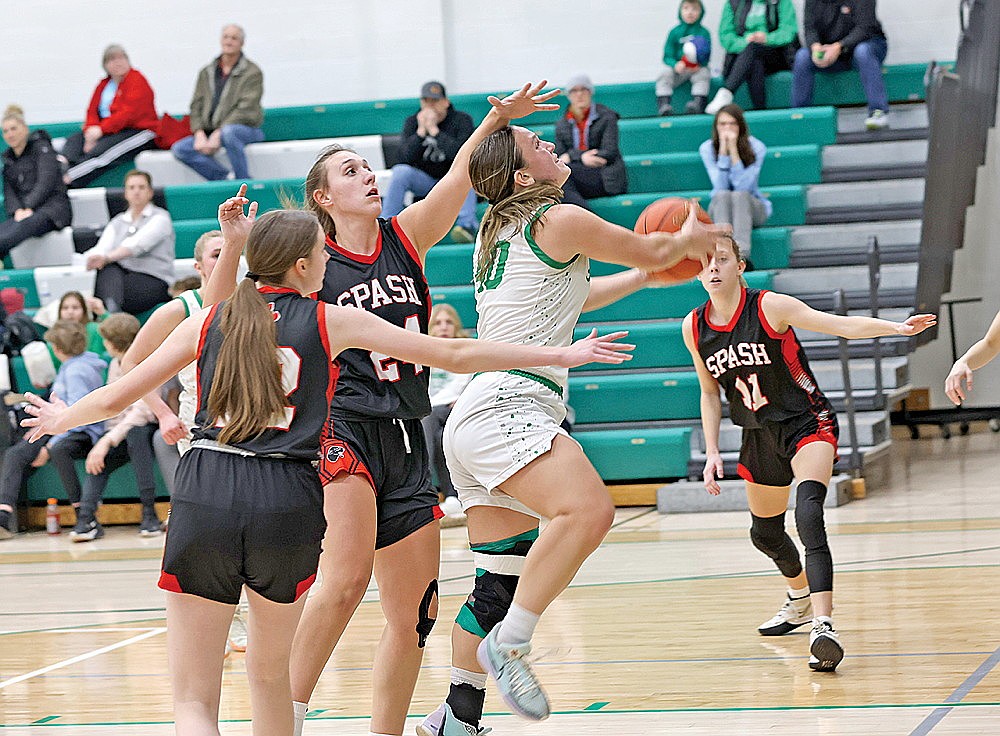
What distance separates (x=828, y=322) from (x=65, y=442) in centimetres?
663

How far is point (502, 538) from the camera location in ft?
12.8

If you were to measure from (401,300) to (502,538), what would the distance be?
28.8 inches

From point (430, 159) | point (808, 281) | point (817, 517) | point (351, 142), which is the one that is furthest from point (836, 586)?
point (351, 142)

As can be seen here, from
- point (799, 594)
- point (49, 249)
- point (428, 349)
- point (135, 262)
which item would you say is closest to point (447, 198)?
point (428, 349)

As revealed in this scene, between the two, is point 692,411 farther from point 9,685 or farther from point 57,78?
point 57,78

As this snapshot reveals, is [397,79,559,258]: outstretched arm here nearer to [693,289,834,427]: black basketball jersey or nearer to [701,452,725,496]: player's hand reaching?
[693,289,834,427]: black basketball jersey

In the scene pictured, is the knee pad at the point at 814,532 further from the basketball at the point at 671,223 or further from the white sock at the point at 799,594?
the basketball at the point at 671,223

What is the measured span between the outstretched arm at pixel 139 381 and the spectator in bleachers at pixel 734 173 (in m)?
7.75

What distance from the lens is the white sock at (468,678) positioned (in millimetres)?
3832

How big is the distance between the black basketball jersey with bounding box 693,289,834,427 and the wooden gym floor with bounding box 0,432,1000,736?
2.92 ft

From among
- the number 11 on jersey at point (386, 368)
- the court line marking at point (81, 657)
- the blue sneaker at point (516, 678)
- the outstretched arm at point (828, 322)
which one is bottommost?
the court line marking at point (81, 657)

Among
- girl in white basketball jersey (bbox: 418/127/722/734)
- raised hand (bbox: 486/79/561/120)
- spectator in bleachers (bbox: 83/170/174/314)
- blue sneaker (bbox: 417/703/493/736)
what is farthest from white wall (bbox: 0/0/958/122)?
blue sneaker (bbox: 417/703/493/736)

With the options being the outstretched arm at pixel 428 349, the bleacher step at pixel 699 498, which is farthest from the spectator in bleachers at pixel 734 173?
the outstretched arm at pixel 428 349

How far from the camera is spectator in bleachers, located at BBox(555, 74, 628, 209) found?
11148mm
